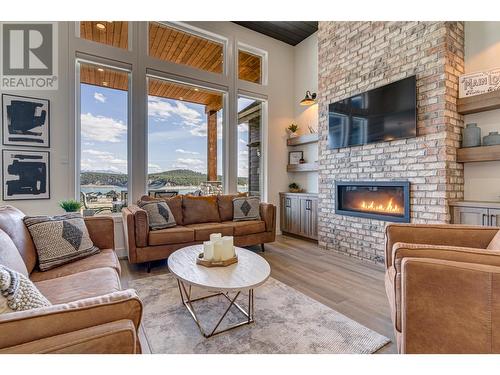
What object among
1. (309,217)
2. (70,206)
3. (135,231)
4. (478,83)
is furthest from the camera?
(309,217)

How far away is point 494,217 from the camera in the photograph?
2451 mm

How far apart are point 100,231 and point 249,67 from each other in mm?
3969

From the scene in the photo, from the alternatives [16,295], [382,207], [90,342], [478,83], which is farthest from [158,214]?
[478,83]

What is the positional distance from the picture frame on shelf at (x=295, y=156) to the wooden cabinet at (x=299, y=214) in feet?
2.30

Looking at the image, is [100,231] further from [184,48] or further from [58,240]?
[184,48]

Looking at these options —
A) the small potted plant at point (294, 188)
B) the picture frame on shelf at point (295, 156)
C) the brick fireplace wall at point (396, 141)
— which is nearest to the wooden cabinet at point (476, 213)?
the brick fireplace wall at point (396, 141)

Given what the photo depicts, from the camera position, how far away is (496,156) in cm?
254

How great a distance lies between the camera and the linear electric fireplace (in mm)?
3098

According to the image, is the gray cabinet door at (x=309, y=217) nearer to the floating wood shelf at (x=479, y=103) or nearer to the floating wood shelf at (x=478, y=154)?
the floating wood shelf at (x=478, y=154)

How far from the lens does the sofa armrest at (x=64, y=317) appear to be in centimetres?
71

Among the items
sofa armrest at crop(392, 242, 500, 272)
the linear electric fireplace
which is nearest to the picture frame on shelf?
the linear electric fireplace
